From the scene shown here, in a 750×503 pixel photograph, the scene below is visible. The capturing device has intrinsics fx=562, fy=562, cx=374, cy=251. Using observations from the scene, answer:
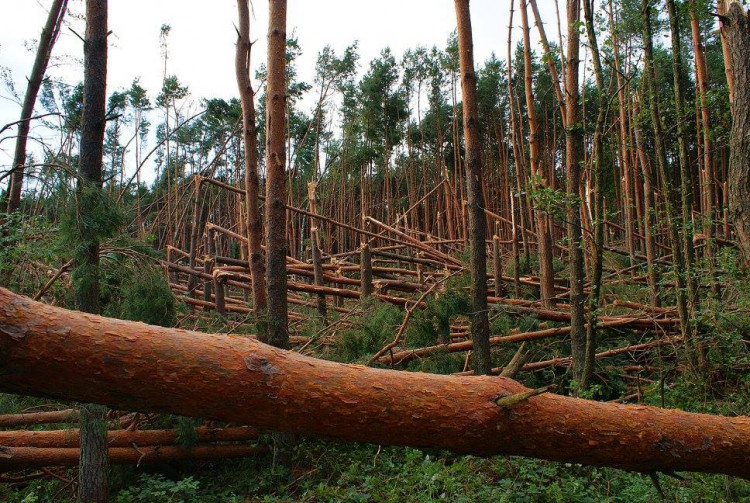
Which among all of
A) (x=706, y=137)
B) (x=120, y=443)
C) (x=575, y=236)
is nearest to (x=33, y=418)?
(x=120, y=443)

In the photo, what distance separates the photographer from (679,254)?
589 cm

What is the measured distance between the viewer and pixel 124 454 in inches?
210

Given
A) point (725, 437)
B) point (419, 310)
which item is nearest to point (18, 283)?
point (419, 310)

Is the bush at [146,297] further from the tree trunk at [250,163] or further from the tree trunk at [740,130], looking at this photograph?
the tree trunk at [740,130]

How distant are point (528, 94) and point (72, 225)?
7709 millimetres

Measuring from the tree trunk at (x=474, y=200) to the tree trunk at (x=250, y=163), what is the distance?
218 cm

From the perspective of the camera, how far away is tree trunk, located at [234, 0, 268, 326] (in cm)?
638

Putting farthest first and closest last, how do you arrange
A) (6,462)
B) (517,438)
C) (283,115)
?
(283,115) < (6,462) < (517,438)

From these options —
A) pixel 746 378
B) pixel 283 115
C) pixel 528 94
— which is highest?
pixel 528 94

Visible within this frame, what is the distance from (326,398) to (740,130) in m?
3.91

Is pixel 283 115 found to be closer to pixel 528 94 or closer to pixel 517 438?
pixel 517 438

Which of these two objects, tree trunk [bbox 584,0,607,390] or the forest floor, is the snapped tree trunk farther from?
A: the forest floor

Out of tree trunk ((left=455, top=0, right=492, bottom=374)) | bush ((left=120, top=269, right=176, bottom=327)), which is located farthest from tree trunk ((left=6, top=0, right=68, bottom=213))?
tree trunk ((left=455, top=0, right=492, bottom=374))

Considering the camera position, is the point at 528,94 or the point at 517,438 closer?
the point at 517,438
